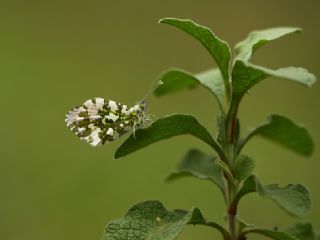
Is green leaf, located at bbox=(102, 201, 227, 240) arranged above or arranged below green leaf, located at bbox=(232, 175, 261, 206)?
below

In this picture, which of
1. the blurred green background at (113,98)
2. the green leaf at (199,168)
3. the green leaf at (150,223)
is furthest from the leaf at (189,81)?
the blurred green background at (113,98)

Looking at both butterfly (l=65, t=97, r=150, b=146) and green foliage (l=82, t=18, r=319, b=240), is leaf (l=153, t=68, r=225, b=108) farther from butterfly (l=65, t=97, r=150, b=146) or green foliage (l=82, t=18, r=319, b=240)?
butterfly (l=65, t=97, r=150, b=146)

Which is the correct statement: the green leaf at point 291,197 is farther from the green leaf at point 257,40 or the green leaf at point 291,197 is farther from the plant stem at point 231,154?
the green leaf at point 257,40

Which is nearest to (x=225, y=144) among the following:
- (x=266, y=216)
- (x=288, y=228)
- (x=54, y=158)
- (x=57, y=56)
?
(x=288, y=228)

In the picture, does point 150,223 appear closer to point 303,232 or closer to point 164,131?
point 164,131

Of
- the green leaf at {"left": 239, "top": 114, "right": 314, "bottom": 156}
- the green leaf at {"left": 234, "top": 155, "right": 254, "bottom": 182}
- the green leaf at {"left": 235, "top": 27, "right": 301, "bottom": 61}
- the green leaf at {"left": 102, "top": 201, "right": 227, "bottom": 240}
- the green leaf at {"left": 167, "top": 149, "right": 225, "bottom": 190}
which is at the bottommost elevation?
the green leaf at {"left": 102, "top": 201, "right": 227, "bottom": 240}

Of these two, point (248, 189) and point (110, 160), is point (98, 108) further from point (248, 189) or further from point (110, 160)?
point (110, 160)

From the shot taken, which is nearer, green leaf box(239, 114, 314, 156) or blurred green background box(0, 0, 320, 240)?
green leaf box(239, 114, 314, 156)

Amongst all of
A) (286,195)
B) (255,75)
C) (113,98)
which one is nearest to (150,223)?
(286,195)

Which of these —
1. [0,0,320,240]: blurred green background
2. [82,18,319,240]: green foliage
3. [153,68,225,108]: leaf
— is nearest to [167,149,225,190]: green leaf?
[82,18,319,240]: green foliage
